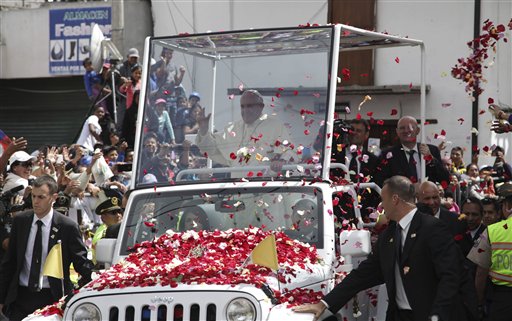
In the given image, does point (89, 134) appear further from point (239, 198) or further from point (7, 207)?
point (239, 198)

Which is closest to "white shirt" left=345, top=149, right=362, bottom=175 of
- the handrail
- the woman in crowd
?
the handrail

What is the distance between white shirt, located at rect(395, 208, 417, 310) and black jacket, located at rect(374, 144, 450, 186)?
10.5 feet

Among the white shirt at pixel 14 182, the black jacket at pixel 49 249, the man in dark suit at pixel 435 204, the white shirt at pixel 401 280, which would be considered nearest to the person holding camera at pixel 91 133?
the white shirt at pixel 14 182

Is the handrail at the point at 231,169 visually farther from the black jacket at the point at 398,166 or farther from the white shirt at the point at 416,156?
the white shirt at the point at 416,156

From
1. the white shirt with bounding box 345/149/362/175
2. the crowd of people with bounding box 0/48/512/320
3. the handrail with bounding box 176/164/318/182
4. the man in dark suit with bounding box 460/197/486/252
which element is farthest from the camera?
the white shirt with bounding box 345/149/362/175

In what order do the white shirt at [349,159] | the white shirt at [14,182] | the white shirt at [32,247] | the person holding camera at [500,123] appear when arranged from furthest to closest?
the white shirt at [14,182] < the white shirt at [349,159] < the white shirt at [32,247] < the person holding camera at [500,123]

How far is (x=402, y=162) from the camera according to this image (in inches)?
428

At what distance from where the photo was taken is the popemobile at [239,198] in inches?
283

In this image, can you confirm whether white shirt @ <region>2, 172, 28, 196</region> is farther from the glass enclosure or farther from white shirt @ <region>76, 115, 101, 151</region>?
white shirt @ <region>76, 115, 101, 151</region>

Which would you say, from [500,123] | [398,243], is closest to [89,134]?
[500,123]

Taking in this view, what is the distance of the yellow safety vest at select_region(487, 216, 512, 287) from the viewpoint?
8141 mm

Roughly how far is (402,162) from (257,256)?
3.84 m

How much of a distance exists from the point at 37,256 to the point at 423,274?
365 centimetres

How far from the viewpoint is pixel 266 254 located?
7379 mm
